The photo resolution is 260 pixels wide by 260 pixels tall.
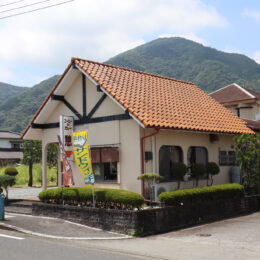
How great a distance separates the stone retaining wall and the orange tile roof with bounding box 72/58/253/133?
118 inches

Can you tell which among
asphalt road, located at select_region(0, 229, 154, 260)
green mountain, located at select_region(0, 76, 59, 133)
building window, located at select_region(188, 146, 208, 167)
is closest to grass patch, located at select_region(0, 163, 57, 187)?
building window, located at select_region(188, 146, 208, 167)

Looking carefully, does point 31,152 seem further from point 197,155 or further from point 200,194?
point 200,194

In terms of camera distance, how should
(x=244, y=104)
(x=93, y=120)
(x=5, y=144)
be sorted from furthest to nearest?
(x=5, y=144)
(x=244, y=104)
(x=93, y=120)

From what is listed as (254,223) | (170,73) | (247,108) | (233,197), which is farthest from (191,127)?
(170,73)

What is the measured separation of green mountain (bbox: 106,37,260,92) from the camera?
86312 mm

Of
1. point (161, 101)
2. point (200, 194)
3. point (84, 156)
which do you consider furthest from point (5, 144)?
point (200, 194)

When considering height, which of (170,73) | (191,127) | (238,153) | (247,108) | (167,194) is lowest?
(167,194)

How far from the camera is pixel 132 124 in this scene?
14.0 metres

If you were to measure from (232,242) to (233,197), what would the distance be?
5293 mm

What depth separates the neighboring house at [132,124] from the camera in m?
13.9

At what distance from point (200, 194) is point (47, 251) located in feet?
21.1

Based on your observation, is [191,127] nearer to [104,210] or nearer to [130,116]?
[130,116]

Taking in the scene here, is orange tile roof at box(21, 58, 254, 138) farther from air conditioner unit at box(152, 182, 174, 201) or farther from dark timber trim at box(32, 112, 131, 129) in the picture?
air conditioner unit at box(152, 182, 174, 201)

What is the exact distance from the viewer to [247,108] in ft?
97.3
